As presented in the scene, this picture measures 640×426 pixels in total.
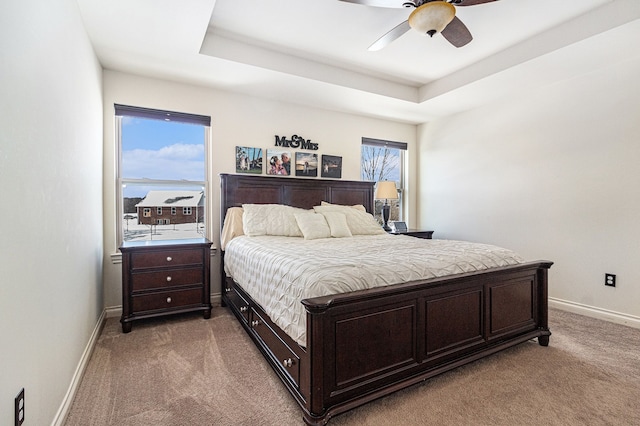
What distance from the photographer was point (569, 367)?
2.15m

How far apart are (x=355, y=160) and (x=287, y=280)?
3.25 meters

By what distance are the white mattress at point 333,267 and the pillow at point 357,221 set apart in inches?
32.8

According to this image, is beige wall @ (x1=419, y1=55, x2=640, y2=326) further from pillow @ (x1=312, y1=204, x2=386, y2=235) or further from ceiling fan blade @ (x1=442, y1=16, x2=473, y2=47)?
ceiling fan blade @ (x1=442, y1=16, x2=473, y2=47)

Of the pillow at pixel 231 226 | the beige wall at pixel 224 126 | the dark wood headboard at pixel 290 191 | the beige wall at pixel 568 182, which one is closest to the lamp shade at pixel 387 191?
the dark wood headboard at pixel 290 191

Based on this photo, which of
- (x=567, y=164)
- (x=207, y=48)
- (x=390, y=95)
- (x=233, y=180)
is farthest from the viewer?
(x=390, y=95)

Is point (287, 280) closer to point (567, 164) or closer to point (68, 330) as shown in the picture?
point (68, 330)

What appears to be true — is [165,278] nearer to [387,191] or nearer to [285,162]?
[285,162]

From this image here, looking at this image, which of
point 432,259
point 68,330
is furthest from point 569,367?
point 68,330

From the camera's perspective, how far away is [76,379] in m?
1.90

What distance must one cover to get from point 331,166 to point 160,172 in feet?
7.32

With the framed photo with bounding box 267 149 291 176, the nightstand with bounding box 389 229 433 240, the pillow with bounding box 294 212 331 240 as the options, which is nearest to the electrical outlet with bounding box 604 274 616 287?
the nightstand with bounding box 389 229 433 240

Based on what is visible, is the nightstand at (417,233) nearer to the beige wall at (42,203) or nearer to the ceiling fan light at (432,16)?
the ceiling fan light at (432,16)

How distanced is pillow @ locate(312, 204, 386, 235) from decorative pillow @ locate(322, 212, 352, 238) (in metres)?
0.12

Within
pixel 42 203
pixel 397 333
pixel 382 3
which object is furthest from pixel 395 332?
pixel 382 3
